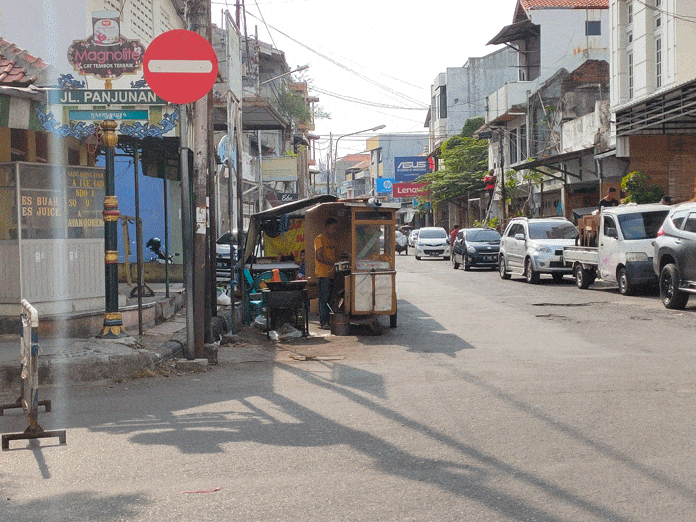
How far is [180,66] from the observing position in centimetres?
953

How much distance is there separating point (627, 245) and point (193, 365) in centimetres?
1195

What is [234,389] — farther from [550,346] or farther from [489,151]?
[489,151]

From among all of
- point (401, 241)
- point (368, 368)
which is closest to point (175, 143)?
point (368, 368)

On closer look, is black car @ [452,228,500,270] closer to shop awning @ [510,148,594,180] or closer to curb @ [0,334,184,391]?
shop awning @ [510,148,594,180]

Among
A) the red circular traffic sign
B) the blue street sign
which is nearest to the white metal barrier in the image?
the red circular traffic sign

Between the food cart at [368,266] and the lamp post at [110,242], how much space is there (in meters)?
3.91

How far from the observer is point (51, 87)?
10.7 meters

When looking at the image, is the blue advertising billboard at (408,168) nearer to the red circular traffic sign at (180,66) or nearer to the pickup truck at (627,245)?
the pickup truck at (627,245)

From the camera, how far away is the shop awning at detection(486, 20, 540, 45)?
46.5m

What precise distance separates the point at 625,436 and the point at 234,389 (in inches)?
157

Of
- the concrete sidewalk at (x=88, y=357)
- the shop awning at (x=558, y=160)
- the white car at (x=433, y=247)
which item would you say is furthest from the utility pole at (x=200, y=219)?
the white car at (x=433, y=247)

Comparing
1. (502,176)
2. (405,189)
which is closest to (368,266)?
(502,176)

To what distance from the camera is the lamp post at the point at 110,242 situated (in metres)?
10.7

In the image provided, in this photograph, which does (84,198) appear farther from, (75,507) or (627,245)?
(627,245)
